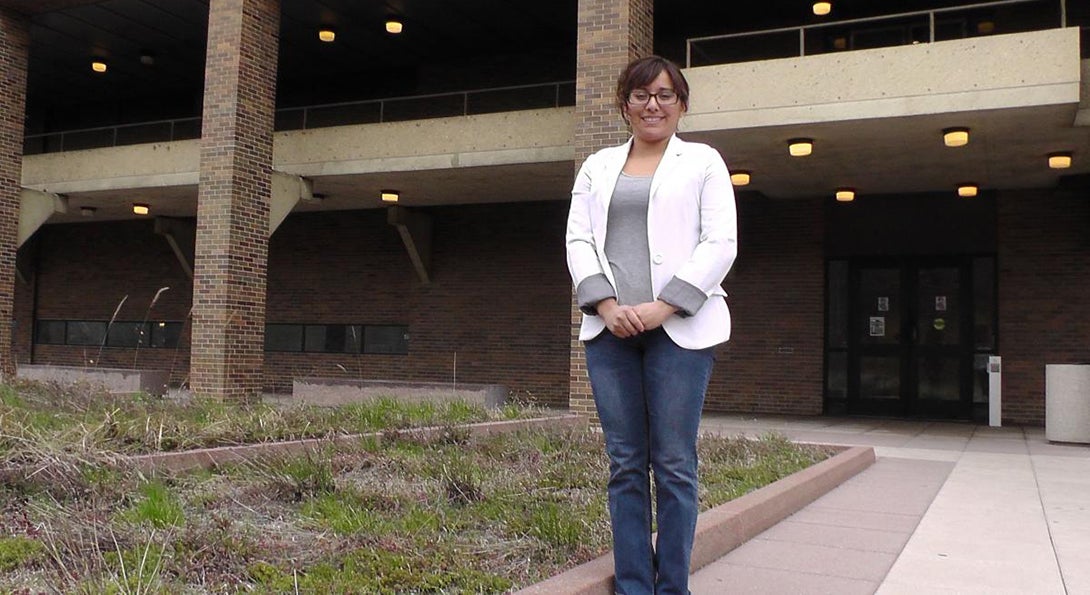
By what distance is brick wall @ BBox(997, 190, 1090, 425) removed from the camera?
48.3 ft

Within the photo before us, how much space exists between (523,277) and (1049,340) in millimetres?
9580

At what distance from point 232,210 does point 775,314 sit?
946cm

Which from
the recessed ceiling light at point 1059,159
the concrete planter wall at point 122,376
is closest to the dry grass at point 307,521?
the recessed ceiling light at point 1059,159

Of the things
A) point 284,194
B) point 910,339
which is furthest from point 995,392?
point 284,194

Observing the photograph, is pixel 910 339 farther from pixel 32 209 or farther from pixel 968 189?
pixel 32 209

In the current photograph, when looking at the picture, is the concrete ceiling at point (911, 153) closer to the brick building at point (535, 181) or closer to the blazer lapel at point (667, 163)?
the brick building at point (535, 181)

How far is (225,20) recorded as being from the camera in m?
14.0

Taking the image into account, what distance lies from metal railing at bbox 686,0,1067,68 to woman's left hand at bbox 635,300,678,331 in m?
9.88

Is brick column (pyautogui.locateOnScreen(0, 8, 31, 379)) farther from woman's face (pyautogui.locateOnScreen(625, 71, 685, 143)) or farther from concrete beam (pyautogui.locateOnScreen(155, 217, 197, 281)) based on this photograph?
woman's face (pyautogui.locateOnScreen(625, 71, 685, 143))

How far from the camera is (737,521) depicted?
4625 mm

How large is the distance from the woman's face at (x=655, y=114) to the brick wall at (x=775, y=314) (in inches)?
547

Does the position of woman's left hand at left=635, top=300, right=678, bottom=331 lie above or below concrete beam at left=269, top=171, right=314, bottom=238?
below

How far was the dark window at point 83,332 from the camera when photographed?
77.7 ft

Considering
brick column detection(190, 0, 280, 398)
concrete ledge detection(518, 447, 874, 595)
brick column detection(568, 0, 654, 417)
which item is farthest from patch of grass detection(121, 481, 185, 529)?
brick column detection(190, 0, 280, 398)
